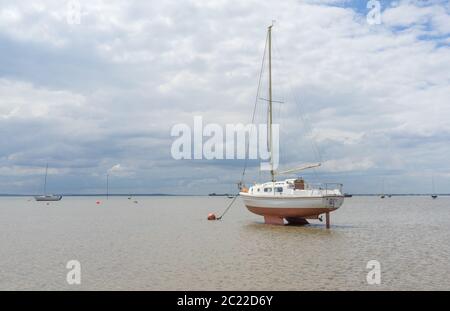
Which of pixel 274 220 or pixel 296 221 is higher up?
pixel 274 220

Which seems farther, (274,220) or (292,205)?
(274,220)

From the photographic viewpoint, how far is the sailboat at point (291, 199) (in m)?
41.3

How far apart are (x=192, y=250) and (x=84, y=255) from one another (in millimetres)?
7421

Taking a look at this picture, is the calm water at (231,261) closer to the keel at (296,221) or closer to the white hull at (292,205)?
the white hull at (292,205)

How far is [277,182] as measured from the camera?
43.2 metres

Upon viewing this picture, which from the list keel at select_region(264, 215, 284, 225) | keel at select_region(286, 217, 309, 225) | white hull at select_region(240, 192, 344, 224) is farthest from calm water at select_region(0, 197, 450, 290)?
keel at select_region(286, 217, 309, 225)

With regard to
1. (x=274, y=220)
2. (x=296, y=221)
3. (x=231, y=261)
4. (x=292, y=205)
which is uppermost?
(x=292, y=205)

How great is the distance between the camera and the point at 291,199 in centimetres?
4188

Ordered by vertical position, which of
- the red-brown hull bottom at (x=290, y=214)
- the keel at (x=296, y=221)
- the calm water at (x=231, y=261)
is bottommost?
the calm water at (x=231, y=261)

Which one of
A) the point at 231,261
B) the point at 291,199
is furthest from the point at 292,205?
the point at 231,261

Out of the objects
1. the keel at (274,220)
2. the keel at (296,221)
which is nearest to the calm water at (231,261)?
the keel at (274,220)

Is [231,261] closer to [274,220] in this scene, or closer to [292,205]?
[292,205]

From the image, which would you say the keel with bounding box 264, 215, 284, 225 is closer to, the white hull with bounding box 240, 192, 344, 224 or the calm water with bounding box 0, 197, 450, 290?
the white hull with bounding box 240, 192, 344, 224
